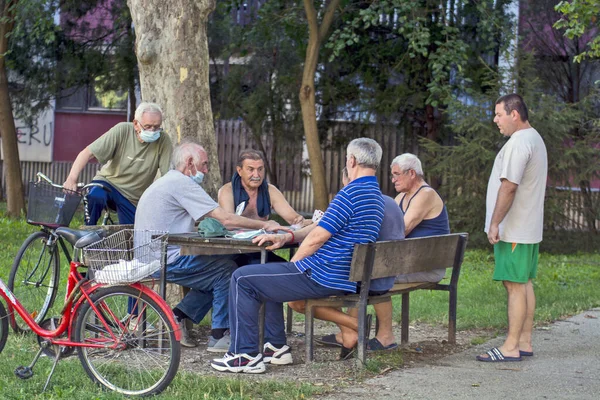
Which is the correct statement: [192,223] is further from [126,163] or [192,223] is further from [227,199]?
[126,163]

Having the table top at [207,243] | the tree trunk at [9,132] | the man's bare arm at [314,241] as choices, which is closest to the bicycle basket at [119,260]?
the table top at [207,243]

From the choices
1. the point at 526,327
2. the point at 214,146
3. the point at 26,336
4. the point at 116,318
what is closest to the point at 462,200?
the point at 214,146

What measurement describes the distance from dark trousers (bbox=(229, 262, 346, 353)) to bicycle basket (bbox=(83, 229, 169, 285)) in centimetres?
64

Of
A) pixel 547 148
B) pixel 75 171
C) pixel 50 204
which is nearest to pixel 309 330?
pixel 50 204

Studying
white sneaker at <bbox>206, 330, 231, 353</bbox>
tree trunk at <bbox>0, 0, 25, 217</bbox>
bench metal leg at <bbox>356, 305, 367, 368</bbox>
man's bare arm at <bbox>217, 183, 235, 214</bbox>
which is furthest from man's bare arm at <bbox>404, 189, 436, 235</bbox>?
tree trunk at <bbox>0, 0, 25, 217</bbox>

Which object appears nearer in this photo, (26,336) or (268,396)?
(268,396)

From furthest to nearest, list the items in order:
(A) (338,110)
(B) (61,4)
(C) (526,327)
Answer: (A) (338,110), (B) (61,4), (C) (526,327)

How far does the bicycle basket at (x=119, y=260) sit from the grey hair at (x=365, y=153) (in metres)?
1.36

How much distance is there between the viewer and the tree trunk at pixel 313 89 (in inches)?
697

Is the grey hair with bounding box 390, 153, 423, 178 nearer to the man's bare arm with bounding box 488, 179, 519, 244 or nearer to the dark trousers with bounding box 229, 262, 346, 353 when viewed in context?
the man's bare arm with bounding box 488, 179, 519, 244

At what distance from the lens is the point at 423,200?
7699mm

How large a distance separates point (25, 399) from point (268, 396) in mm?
1342

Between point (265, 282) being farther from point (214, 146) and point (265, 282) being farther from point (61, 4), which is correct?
point (61, 4)

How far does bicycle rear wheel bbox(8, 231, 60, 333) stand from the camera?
24.9 ft
